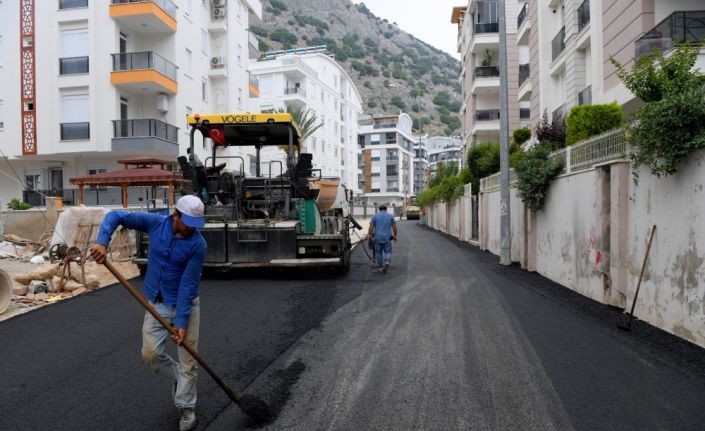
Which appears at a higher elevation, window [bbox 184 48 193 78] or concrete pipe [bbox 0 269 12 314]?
window [bbox 184 48 193 78]

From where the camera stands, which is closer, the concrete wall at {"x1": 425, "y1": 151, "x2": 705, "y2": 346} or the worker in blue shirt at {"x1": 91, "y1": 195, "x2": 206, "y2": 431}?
the worker in blue shirt at {"x1": 91, "y1": 195, "x2": 206, "y2": 431}

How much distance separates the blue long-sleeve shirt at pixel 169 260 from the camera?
13.7ft

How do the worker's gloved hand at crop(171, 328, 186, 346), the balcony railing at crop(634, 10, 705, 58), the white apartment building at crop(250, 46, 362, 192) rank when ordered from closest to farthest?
the worker's gloved hand at crop(171, 328, 186, 346), the balcony railing at crop(634, 10, 705, 58), the white apartment building at crop(250, 46, 362, 192)

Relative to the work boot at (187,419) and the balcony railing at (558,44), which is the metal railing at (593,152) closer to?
the work boot at (187,419)

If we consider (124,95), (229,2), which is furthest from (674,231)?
(229,2)

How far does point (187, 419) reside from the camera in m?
4.08

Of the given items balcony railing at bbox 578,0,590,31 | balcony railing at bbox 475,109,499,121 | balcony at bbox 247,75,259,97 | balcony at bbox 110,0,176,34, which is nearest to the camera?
balcony railing at bbox 578,0,590,31

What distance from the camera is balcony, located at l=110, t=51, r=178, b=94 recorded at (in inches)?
1014

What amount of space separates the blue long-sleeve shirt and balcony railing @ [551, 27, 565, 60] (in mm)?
21875

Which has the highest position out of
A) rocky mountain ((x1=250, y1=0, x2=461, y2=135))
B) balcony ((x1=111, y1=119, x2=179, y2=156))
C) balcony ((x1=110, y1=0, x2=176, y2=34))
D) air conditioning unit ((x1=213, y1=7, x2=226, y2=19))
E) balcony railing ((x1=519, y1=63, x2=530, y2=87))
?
rocky mountain ((x1=250, y1=0, x2=461, y2=135))

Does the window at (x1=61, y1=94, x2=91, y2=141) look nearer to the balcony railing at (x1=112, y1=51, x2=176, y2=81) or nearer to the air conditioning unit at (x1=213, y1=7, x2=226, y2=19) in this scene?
the balcony railing at (x1=112, y1=51, x2=176, y2=81)

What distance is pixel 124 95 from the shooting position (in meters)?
27.3

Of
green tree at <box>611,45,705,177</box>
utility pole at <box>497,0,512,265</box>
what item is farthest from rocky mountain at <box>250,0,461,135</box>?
green tree at <box>611,45,705,177</box>

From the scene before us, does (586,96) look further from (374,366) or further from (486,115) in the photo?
(486,115)
